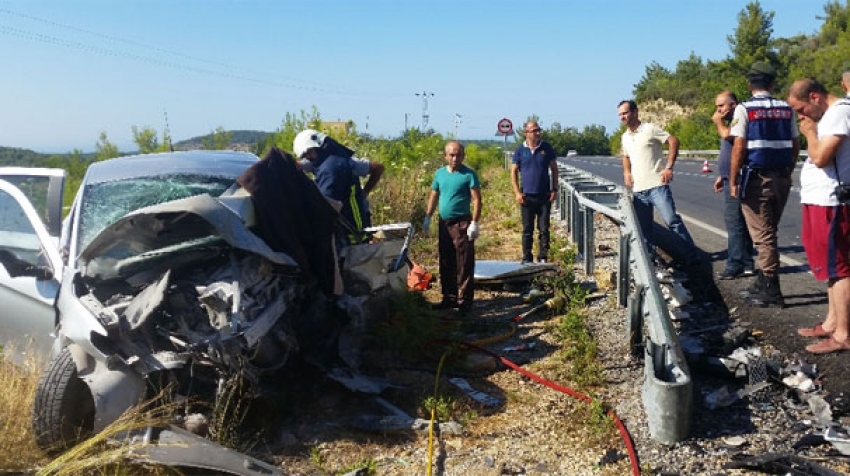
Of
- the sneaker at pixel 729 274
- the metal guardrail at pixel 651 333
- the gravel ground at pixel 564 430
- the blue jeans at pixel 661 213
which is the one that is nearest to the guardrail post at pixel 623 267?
the metal guardrail at pixel 651 333

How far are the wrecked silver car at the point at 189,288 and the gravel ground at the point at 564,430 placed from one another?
57cm

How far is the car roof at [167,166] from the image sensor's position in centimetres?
658

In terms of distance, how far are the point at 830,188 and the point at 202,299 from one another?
13.9 ft

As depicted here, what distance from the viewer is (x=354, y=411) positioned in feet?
18.1

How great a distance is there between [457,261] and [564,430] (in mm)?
3213

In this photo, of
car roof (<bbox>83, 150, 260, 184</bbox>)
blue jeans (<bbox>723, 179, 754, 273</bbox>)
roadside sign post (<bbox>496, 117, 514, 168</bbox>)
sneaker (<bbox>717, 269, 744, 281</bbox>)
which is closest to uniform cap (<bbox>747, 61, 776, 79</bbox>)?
blue jeans (<bbox>723, 179, 754, 273</bbox>)

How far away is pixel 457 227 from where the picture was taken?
7738 mm

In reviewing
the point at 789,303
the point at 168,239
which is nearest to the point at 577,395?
the point at 789,303

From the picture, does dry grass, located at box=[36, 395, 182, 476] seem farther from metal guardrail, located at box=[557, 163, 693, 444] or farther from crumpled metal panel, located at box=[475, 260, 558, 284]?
crumpled metal panel, located at box=[475, 260, 558, 284]

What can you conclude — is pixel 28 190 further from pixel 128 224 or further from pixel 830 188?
pixel 830 188

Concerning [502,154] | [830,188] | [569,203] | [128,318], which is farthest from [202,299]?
[502,154]

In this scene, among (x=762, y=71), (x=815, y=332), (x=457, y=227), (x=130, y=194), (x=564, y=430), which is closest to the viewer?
(x=564, y=430)

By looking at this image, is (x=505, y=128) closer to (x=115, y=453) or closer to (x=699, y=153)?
(x=699, y=153)

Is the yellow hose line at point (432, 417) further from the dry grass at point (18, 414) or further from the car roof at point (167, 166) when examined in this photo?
the car roof at point (167, 166)
